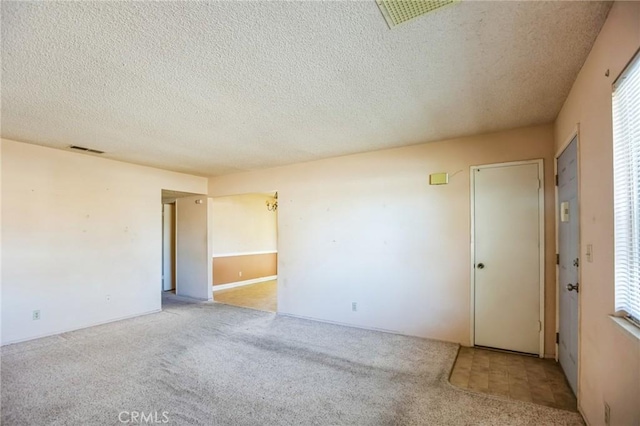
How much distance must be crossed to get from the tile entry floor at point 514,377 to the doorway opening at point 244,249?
373cm

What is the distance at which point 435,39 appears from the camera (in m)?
1.81

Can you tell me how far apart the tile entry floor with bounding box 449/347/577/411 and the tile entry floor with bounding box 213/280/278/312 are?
323cm

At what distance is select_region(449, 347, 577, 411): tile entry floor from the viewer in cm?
248

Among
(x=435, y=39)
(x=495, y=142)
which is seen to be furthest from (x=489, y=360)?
(x=435, y=39)

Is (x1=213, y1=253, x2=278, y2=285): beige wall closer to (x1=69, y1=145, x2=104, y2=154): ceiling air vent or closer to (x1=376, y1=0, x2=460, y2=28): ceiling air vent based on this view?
(x1=69, y1=145, x2=104, y2=154): ceiling air vent

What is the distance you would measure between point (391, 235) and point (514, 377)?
1.99m

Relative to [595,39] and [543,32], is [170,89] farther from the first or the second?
[595,39]

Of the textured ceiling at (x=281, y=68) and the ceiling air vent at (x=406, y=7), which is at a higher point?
the ceiling air vent at (x=406, y=7)

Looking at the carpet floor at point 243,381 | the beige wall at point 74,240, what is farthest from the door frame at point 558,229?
the beige wall at point 74,240

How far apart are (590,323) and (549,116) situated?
205 centimetres

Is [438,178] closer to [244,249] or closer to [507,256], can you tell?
[507,256]

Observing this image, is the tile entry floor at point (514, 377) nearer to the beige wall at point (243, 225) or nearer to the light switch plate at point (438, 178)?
the light switch plate at point (438, 178)

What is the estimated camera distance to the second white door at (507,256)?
10.8ft

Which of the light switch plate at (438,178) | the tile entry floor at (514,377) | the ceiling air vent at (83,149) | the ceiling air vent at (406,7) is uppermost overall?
the ceiling air vent at (406,7)
